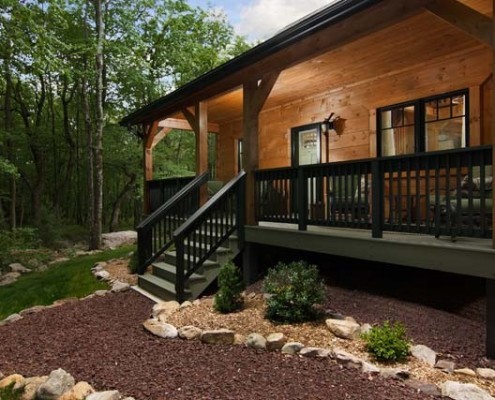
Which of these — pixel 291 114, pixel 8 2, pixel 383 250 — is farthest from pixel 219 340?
pixel 8 2

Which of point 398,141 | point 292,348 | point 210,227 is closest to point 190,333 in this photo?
point 292,348

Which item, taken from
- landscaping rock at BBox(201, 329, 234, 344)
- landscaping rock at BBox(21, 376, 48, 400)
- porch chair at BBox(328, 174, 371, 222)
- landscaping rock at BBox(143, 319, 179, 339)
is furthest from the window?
landscaping rock at BBox(21, 376, 48, 400)

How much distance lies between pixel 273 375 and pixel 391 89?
17.8 ft

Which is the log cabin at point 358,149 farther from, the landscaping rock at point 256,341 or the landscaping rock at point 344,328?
the landscaping rock at point 256,341

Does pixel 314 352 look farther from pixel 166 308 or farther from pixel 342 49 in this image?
pixel 342 49

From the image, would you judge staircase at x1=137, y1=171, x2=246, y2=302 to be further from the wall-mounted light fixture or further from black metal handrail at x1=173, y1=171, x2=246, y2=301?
the wall-mounted light fixture

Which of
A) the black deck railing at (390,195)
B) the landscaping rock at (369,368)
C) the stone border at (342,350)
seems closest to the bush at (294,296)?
the stone border at (342,350)

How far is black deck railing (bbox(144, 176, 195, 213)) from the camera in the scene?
8.55m

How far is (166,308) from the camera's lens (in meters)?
5.09

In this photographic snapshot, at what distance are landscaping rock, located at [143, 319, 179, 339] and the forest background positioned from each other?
7.80 meters

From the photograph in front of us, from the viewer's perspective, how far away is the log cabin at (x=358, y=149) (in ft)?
12.1

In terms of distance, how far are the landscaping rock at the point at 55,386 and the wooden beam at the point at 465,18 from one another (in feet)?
15.3

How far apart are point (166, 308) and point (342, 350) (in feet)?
8.25

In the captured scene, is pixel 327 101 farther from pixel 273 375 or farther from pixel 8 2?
pixel 8 2
